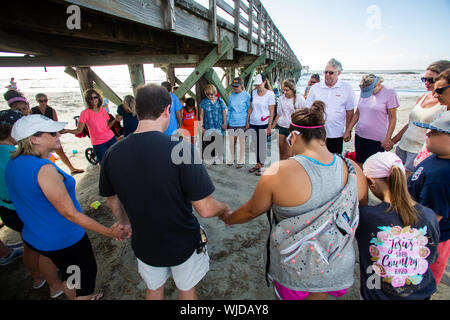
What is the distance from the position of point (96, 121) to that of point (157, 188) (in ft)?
11.3

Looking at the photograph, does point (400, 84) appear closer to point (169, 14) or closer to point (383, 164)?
point (169, 14)

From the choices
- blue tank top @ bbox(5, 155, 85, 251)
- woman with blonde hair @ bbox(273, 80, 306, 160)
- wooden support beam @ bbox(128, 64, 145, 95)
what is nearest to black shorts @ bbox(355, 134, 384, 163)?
woman with blonde hair @ bbox(273, 80, 306, 160)

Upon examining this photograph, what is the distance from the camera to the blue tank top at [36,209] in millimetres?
1461

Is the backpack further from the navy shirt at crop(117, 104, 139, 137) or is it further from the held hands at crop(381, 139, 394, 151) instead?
the navy shirt at crop(117, 104, 139, 137)

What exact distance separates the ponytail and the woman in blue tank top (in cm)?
199

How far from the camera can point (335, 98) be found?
11.1 feet

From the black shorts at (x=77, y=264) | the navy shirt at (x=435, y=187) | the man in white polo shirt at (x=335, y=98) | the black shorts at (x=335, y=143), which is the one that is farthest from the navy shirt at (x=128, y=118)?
the navy shirt at (x=435, y=187)

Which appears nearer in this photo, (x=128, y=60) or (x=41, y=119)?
(x=41, y=119)

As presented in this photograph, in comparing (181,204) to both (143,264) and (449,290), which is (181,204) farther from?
(449,290)

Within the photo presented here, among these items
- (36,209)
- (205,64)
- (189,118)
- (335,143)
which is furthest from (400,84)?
(36,209)

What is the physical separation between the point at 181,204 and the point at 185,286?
72 centimetres

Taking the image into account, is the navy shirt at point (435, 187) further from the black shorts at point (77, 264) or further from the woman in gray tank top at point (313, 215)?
the black shorts at point (77, 264)
